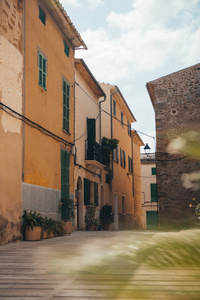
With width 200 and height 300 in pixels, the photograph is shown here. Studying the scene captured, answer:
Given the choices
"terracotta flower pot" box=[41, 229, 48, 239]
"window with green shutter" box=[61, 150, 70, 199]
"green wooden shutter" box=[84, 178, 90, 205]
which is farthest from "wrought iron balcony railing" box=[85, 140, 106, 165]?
"terracotta flower pot" box=[41, 229, 48, 239]

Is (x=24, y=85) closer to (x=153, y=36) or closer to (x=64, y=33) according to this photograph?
(x=64, y=33)

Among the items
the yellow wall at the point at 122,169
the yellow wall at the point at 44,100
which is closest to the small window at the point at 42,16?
the yellow wall at the point at 44,100

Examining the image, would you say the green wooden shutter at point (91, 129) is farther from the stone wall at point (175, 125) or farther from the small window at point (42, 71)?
the small window at point (42, 71)

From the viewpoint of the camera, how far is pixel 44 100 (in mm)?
11984

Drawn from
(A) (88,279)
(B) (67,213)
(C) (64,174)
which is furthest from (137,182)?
(A) (88,279)

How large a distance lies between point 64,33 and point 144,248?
14.2 meters

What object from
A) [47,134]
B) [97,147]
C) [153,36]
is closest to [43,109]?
[47,134]

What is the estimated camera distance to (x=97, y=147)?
18.2 meters

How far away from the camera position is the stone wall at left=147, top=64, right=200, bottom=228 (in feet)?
57.7

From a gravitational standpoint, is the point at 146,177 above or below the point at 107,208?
above

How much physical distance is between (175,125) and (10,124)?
10279 mm

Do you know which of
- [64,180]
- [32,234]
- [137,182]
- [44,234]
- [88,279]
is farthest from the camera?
[137,182]

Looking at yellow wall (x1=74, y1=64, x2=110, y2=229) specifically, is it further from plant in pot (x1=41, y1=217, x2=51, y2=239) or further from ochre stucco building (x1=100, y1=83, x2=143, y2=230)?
plant in pot (x1=41, y1=217, x2=51, y2=239)

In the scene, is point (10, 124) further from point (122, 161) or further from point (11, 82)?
point (122, 161)
